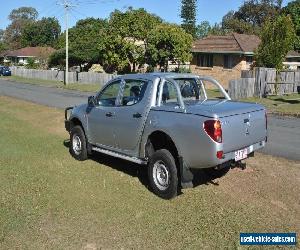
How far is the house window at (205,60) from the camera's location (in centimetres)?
3819

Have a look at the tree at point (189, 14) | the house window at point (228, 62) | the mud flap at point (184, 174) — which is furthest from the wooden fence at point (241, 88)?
the tree at point (189, 14)

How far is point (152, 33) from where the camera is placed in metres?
38.0

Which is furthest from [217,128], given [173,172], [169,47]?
[169,47]

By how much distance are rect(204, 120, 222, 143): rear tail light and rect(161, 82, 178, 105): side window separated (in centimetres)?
146

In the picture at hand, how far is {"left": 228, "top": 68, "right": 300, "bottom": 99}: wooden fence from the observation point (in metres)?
24.6

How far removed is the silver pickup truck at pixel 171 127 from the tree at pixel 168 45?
2894 centimetres

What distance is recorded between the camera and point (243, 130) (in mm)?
6781

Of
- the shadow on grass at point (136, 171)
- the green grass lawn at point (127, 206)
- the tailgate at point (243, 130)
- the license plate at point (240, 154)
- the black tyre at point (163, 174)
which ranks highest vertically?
the tailgate at point (243, 130)

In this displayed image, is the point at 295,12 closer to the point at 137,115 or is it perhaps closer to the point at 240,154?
the point at 137,115

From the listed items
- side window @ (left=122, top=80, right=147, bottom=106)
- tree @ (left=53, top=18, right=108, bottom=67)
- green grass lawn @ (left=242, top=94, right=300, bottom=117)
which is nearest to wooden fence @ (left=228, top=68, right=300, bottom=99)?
green grass lawn @ (left=242, top=94, right=300, bottom=117)

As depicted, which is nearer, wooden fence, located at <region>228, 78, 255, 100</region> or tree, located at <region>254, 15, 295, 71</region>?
wooden fence, located at <region>228, 78, 255, 100</region>

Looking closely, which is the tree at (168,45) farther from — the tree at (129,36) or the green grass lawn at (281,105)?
the green grass lawn at (281,105)

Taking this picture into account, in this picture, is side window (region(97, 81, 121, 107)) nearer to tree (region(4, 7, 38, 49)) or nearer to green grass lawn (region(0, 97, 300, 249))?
green grass lawn (region(0, 97, 300, 249))

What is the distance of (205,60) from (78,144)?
3041cm
